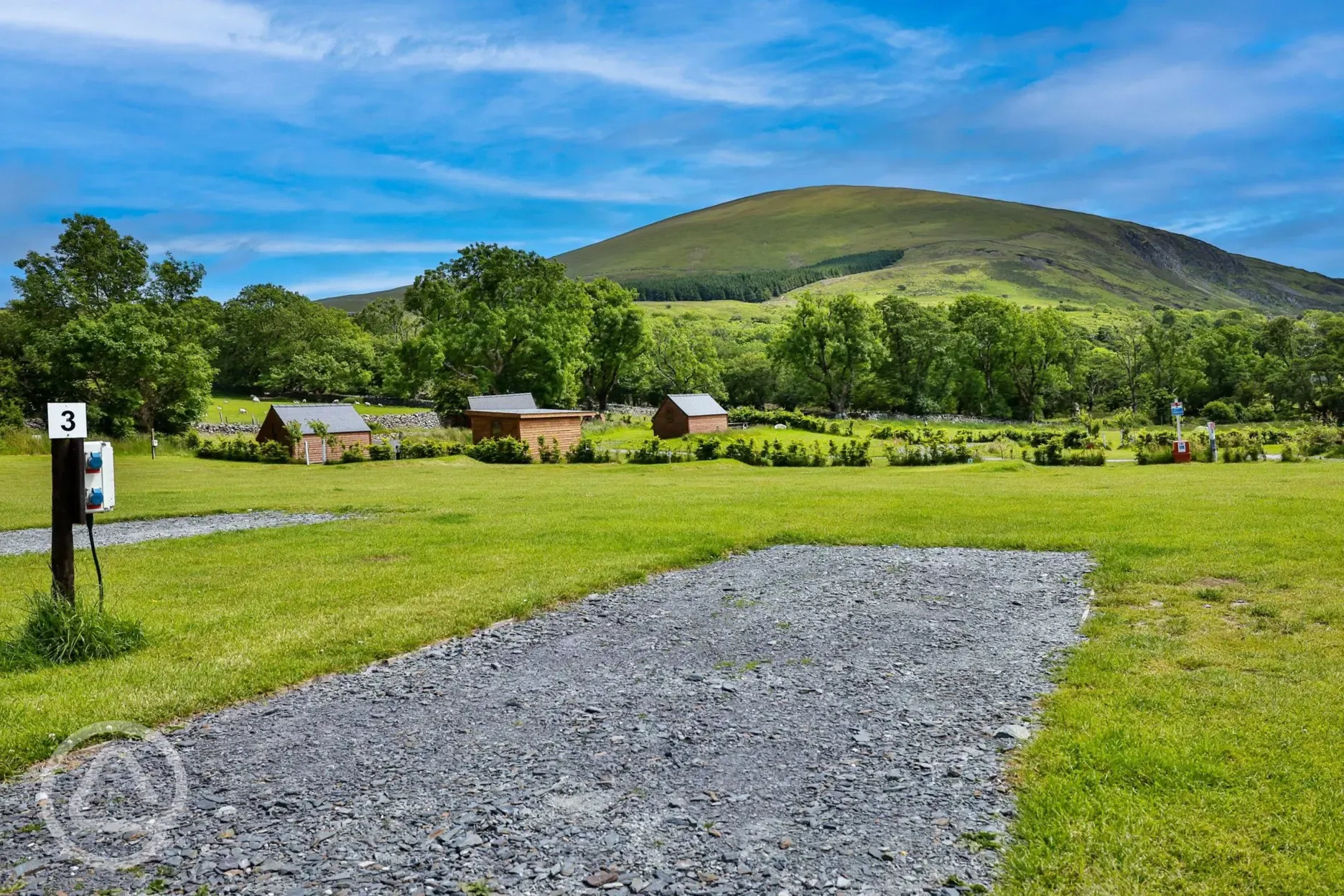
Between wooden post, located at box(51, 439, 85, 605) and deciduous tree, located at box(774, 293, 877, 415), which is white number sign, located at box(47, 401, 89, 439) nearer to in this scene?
wooden post, located at box(51, 439, 85, 605)

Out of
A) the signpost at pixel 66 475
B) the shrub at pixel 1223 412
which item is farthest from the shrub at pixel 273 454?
the shrub at pixel 1223 412

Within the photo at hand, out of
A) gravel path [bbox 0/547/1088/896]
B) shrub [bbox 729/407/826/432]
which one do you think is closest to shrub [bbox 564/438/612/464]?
shrub [bbox 729/407/826/432]

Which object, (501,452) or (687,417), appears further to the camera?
(687,417)

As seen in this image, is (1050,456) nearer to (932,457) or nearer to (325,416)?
(932,457)

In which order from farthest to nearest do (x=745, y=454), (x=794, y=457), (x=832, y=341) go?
(x=832, y=341) < (x=745, y=454) < (x=794, y=457)

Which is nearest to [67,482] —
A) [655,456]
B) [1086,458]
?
[655,456]

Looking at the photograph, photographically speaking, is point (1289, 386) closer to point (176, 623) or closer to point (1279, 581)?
point (1279, 581)

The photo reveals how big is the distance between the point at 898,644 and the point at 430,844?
15.2 feet

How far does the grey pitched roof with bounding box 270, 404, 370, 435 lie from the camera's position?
137 ft

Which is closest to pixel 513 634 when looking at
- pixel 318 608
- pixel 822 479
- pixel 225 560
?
pixel 318 608

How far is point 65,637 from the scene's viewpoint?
7.26 metres

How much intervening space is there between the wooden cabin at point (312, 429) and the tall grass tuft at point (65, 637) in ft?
113

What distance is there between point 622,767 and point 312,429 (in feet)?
133

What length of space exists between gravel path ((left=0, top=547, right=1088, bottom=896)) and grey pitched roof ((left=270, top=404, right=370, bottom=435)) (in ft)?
123
